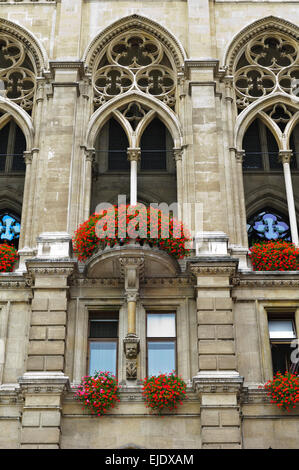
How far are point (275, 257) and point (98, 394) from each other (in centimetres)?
763

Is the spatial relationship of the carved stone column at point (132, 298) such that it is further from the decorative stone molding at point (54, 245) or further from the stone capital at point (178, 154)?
the stone capital at point (178, 154)

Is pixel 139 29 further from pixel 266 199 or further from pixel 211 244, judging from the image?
pixel 211 244

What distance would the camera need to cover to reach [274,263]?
24.9 metres

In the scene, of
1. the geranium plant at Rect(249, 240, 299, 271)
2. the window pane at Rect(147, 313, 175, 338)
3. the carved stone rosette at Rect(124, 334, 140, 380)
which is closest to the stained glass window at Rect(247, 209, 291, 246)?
the geranium plant at Rect(249, 240, 299, 271)

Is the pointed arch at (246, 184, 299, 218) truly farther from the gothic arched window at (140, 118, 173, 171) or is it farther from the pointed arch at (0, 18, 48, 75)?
the pointed arch at (0, 18, 48, 75)

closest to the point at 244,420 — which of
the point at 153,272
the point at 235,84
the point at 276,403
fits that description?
the point at 276,403

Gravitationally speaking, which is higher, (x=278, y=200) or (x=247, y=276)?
(x=278, y=200)

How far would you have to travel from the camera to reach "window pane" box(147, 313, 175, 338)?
24000mm

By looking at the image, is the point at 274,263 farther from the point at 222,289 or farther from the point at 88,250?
the point at 88,250

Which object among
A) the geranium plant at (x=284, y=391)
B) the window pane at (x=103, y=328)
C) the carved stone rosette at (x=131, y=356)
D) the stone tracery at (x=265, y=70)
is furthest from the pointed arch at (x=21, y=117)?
the geranium plant at (x=284, y=391)

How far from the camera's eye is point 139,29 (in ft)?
99.8

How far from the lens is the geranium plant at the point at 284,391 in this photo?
21.9 meters

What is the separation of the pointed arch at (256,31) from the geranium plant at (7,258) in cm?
1158

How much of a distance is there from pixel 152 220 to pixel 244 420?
6.95 metres
